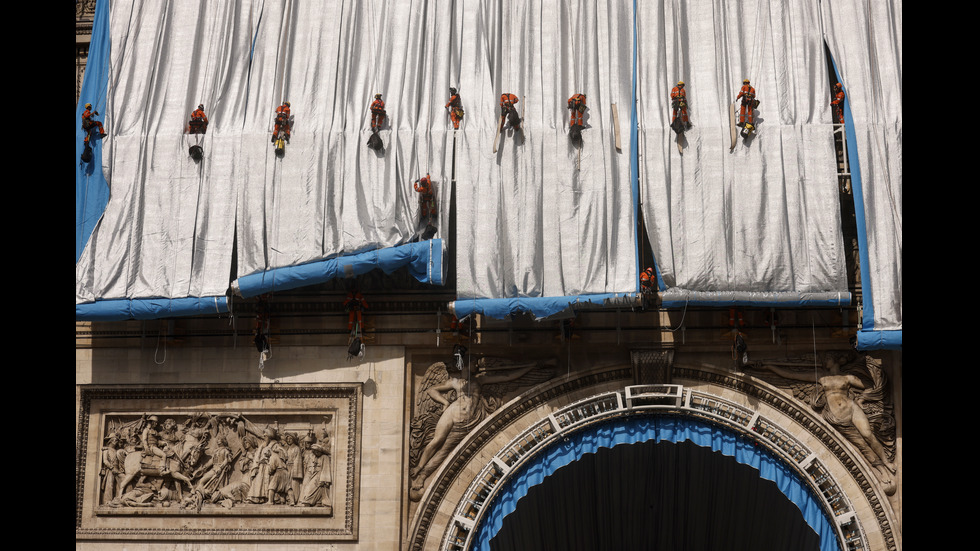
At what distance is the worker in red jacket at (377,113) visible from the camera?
54.9 ft

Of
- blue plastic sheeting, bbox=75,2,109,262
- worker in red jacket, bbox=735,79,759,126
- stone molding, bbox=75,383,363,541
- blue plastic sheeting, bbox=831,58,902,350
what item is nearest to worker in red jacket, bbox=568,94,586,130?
worker in red jacket, bbox=735,79,759,126

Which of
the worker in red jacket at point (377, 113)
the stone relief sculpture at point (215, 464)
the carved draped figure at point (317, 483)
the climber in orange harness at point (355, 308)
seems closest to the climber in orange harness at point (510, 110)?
the worker in red jacket at point (377, 113)

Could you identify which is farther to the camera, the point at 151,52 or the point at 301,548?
the point at 151,52

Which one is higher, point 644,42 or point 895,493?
point 644,42

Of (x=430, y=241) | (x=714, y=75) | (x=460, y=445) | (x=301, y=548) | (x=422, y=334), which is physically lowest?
(x=301, y=548)

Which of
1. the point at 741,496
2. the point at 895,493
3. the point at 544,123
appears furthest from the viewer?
the point at 741,496

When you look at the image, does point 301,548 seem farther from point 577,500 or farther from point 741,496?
point 741,496

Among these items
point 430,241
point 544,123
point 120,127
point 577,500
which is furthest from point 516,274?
point 120,127

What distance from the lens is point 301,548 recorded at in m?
15.9

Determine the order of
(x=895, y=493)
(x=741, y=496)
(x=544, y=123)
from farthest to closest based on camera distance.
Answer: (x=741, y=496) < (x=544, y=123) < (x=895, y=493)

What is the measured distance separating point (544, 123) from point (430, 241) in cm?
262

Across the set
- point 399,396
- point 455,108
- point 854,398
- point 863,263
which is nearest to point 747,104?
point 863,263

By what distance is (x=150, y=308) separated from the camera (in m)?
16.2

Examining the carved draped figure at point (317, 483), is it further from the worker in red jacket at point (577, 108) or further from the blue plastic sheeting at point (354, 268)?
the worker in red jacket at point (577, 108)
